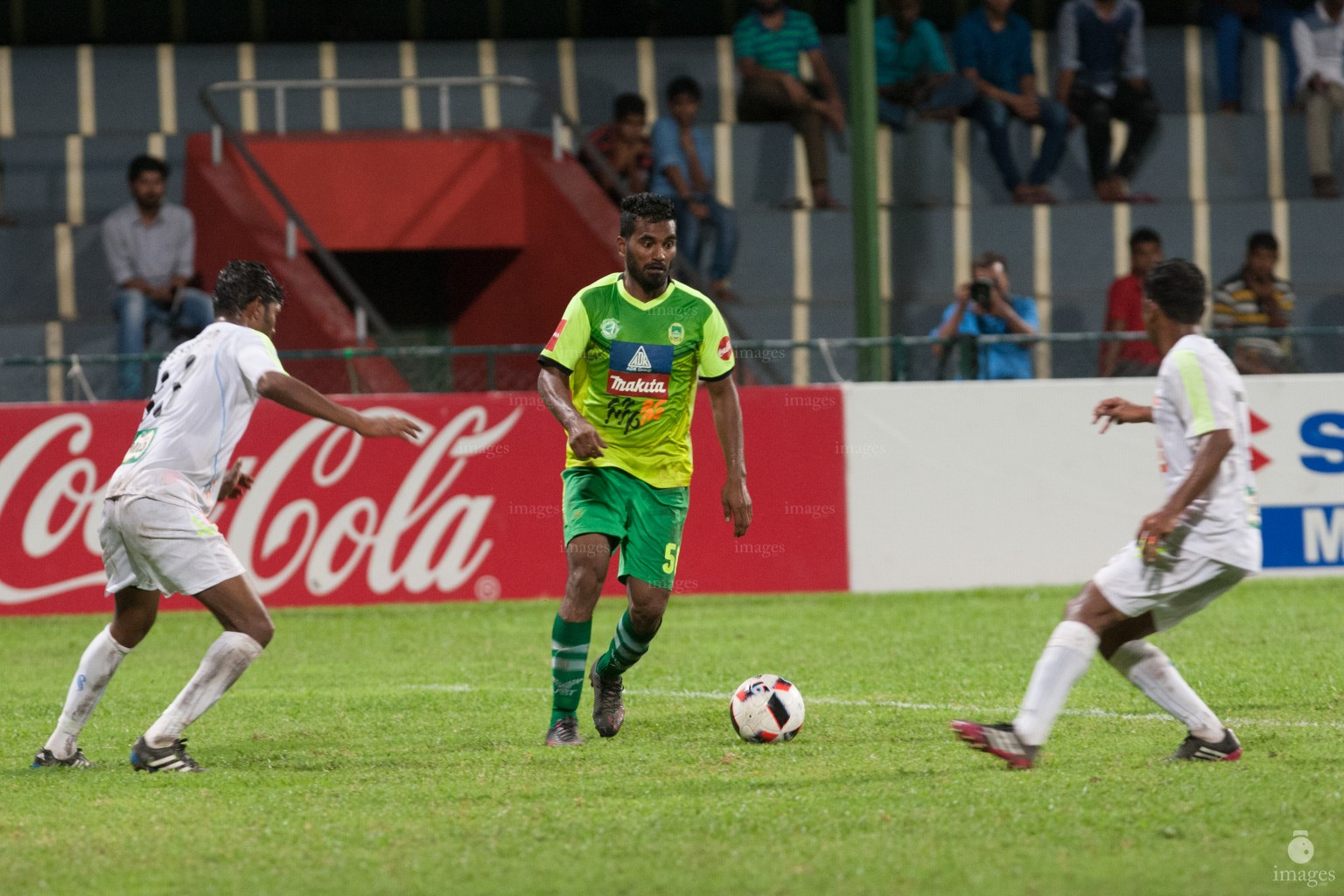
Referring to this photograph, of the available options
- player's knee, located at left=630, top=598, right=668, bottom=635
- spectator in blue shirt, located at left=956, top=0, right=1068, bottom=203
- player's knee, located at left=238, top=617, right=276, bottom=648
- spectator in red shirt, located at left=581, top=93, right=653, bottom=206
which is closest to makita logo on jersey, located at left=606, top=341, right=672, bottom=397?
player's knee, located at left=630, top=598, right=668, bottom=635

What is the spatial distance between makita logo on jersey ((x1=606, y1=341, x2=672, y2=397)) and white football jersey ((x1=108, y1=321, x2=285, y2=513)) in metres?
1.39

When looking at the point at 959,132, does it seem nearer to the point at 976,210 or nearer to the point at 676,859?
the point at 976,210

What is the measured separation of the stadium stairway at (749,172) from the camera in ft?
55.9

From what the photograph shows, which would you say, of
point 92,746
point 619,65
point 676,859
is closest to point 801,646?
point 92,746

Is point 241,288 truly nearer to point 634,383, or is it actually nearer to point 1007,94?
point 634,383

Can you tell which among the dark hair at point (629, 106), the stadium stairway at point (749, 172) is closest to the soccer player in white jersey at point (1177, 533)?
the stadium stairway at point (749, 172)

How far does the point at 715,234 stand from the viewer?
54.5 feet

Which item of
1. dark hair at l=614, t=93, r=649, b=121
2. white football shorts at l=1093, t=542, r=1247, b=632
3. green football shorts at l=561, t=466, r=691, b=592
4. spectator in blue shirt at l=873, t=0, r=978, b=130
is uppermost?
spectator in blue shirt at l=873, t=0, r=978, b=130

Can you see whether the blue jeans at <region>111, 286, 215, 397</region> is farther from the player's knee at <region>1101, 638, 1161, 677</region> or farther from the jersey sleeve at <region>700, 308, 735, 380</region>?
the player's knee at <region>1101, 638, 1161, 677</region>

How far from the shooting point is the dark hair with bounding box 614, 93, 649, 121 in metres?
17.0

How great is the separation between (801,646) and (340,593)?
12.5 ft

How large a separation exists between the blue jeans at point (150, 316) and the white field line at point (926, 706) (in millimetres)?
6566

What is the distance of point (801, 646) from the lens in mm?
10531

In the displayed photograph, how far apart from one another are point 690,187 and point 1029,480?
513cm
